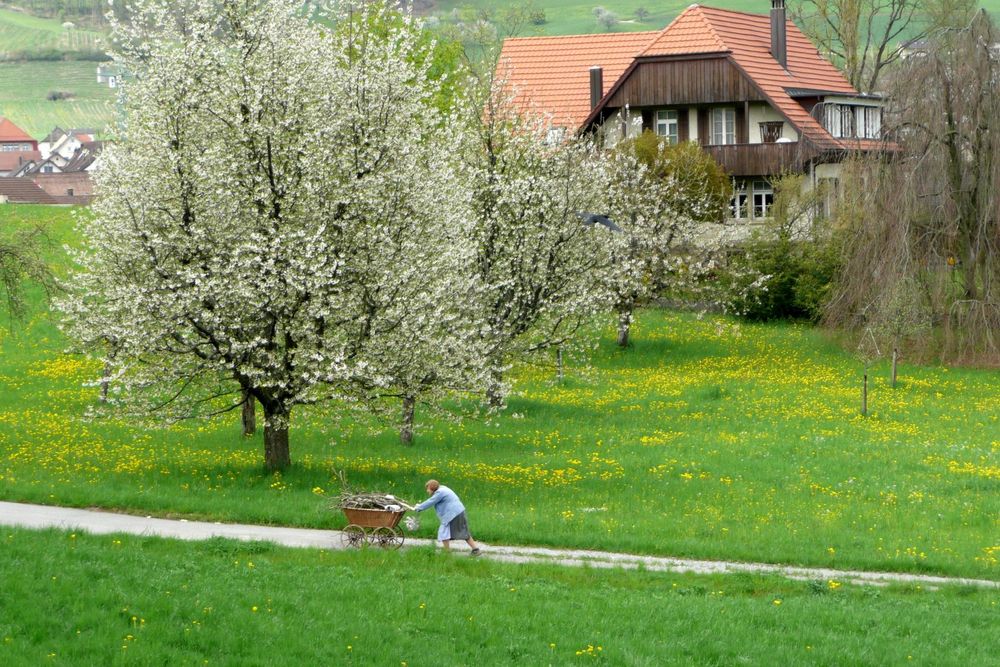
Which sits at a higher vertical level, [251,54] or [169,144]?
[251,54]

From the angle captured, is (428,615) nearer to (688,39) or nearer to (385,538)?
(385,538)

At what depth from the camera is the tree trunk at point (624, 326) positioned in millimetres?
42381

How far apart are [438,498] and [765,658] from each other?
21.8ft

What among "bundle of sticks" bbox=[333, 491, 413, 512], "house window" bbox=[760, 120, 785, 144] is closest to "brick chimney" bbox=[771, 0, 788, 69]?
"house window" bbox=[760, 120, 785, 144]

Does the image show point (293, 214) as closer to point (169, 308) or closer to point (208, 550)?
point (169, 308)

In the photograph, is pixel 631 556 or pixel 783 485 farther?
pixel 783 485


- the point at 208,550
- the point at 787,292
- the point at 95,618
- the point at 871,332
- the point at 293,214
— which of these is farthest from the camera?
the point at 787,292

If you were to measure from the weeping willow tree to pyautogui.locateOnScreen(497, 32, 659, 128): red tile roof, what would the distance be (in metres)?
27.4

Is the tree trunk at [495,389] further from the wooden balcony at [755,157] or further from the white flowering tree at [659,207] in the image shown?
the wooden balcony at [755,157]

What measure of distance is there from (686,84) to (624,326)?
21777 millimetres

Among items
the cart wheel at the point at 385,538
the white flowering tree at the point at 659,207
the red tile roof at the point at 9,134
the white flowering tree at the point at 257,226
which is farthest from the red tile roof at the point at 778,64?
the red tile roof at the point at 9,134

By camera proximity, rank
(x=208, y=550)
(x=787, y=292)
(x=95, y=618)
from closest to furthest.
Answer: (x=95, y=618)
(x=208, y=550)
(x=787, y=292)

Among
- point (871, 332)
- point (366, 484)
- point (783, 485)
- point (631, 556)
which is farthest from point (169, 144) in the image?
point (871, 332)

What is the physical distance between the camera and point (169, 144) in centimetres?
2434
